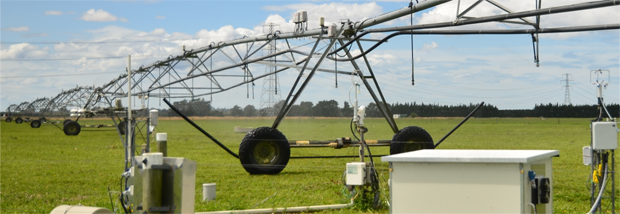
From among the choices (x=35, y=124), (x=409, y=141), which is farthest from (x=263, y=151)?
(x=35, y=124)

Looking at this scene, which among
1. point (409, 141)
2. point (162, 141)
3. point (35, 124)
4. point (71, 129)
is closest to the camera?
point (162, 141)

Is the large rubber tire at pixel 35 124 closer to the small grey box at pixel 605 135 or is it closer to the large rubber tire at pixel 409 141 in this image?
the large rubber tire at pixel 409 141

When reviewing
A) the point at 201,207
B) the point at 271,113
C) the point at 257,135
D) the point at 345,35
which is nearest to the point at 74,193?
the point at 201,207

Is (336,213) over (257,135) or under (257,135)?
under

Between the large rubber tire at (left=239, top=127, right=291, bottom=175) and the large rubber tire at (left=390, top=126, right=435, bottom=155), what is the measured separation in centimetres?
238

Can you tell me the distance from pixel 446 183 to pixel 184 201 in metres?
2.55

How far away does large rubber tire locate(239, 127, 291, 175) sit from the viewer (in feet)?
41.7

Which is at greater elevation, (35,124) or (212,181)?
(35,124)

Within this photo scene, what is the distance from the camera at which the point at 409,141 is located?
13.7 metres

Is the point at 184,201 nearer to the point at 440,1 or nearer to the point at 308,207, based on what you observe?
the point at 308,207

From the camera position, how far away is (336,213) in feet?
26.7

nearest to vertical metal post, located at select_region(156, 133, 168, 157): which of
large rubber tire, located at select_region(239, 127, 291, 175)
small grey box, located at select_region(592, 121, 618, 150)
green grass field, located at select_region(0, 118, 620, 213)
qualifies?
green grass field, located at select_region(0, 118, 620, 213)

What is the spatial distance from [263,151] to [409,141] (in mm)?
3174

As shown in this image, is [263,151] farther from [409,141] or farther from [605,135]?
[605,135]
